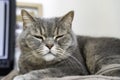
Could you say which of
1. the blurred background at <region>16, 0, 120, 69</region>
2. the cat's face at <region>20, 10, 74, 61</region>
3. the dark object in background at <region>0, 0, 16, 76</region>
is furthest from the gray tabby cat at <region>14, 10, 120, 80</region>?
the blurred background at <region>16, 0, 120, 69</region>

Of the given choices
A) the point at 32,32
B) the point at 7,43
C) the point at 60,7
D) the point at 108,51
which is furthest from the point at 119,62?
the point at 60,7

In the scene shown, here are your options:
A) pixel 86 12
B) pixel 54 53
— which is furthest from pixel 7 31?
pixel 86 12

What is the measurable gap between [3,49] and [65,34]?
347 millimetres

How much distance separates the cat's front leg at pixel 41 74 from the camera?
2.98 ft

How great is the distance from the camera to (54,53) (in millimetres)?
1010

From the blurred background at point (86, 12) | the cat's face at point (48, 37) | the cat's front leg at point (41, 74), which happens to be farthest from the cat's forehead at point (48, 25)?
the blurred background at point (86, 12)

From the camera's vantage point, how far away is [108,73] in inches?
37.4

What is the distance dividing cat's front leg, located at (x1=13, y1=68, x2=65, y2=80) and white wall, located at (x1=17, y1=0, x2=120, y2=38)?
0.67m

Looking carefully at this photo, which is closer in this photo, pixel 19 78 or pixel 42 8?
pixel 19 78

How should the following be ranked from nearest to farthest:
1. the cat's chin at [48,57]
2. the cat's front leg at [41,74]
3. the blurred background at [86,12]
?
the cat's front leg at [41,74] < the cat's chin at [48,57] < the blurred background at [86,12]

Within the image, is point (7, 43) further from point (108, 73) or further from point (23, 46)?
point (108, 73)

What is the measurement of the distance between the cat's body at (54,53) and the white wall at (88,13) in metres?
0.45

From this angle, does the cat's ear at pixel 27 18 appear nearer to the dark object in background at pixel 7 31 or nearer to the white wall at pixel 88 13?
the dark object in background at pixel 7 31

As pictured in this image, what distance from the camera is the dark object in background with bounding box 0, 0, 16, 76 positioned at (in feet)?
4.17
